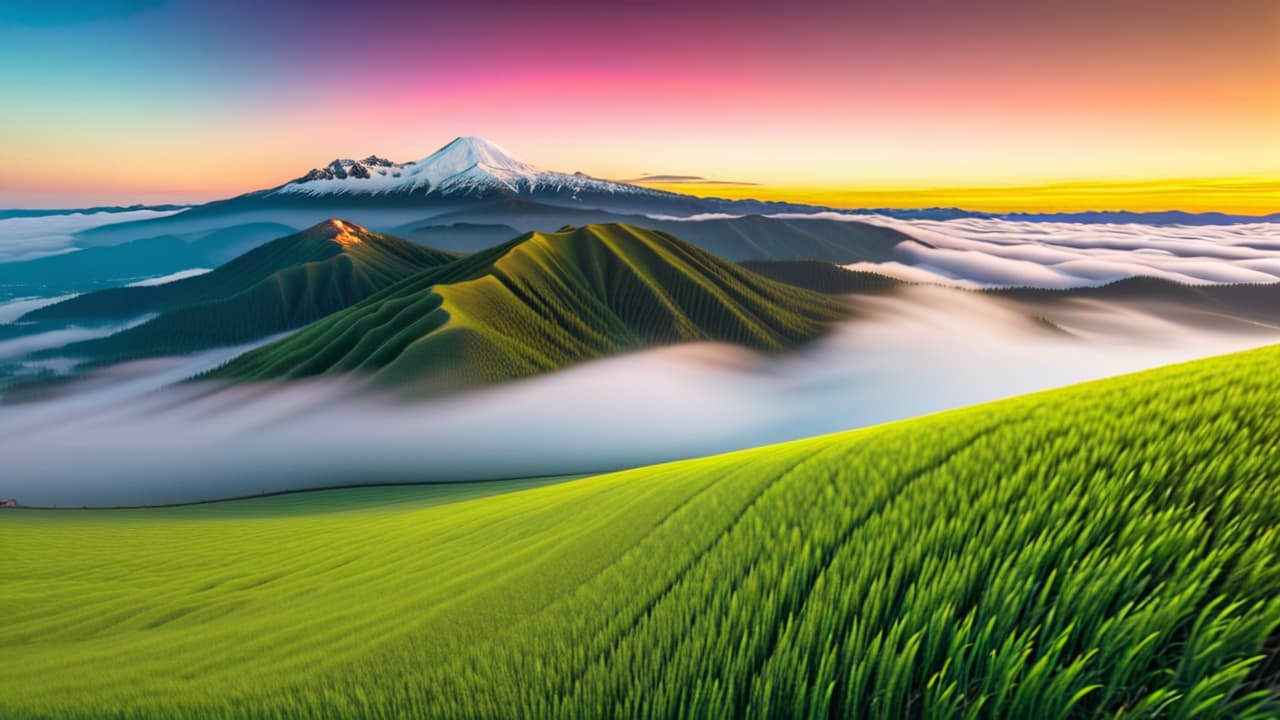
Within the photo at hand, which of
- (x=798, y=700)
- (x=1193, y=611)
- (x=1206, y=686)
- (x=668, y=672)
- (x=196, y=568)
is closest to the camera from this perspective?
(x=1206, y=686)

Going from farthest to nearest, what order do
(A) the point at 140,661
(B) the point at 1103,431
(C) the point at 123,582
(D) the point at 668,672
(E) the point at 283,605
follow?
(C) the point at 123,582, (E) the point at 283,605, (A) the point at 140,661, (B) the point at 1103,431, (D) the point at 668,672

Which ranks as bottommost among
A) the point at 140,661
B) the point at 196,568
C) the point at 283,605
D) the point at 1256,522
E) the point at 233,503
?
the point at 233,503

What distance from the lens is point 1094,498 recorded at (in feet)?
15.4

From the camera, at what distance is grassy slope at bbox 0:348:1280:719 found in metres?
3.38

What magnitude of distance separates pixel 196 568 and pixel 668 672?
22.6 m

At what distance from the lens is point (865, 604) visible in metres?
4.27

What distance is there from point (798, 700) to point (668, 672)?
3.65ft

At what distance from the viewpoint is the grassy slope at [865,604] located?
3.38m

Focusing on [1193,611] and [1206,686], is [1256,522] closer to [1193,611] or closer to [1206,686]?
[1193,611]

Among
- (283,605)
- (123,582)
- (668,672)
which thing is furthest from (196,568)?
(668,672)

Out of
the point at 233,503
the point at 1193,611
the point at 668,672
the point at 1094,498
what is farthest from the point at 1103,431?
the point at 233,503

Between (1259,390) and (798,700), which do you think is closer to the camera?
(798,700)

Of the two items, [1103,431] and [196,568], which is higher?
[1103,431]

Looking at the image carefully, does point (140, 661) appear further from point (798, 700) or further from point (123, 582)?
point (123, 582)
